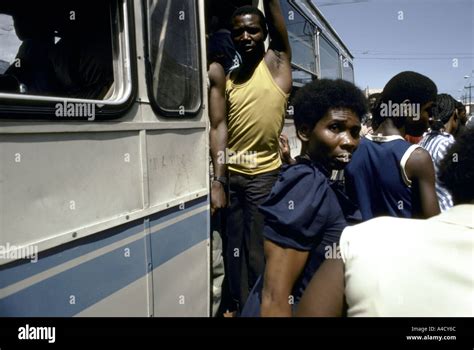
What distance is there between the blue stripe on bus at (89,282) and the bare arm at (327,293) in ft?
2.95

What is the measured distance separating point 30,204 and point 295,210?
88cm

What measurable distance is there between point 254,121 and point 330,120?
1.09m

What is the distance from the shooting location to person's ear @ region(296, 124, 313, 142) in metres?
1.68

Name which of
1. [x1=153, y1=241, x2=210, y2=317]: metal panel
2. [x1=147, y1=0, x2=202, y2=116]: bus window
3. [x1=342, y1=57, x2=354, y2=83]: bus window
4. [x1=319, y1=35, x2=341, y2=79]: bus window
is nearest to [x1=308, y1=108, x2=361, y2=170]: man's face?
[x1=147, y1=0, x2=202, y2=116]: bus window

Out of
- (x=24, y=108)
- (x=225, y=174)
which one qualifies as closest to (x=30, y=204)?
(x=24, y=108)

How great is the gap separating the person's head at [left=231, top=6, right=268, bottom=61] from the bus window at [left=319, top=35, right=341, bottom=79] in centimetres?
311

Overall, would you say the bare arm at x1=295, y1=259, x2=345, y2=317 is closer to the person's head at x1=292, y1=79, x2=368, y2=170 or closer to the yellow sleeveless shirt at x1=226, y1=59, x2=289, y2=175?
the person's head at x1=292, y1=79, x2=368, y2=170

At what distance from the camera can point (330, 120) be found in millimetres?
1640

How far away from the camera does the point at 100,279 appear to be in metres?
1.67

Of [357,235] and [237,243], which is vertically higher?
[357,235]

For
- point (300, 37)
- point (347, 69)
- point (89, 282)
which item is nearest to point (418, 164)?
point (89, 282)

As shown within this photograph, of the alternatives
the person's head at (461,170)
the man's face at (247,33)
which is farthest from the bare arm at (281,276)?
the man's face at (247,33)

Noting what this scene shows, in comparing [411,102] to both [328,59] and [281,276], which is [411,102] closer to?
[281,276]
